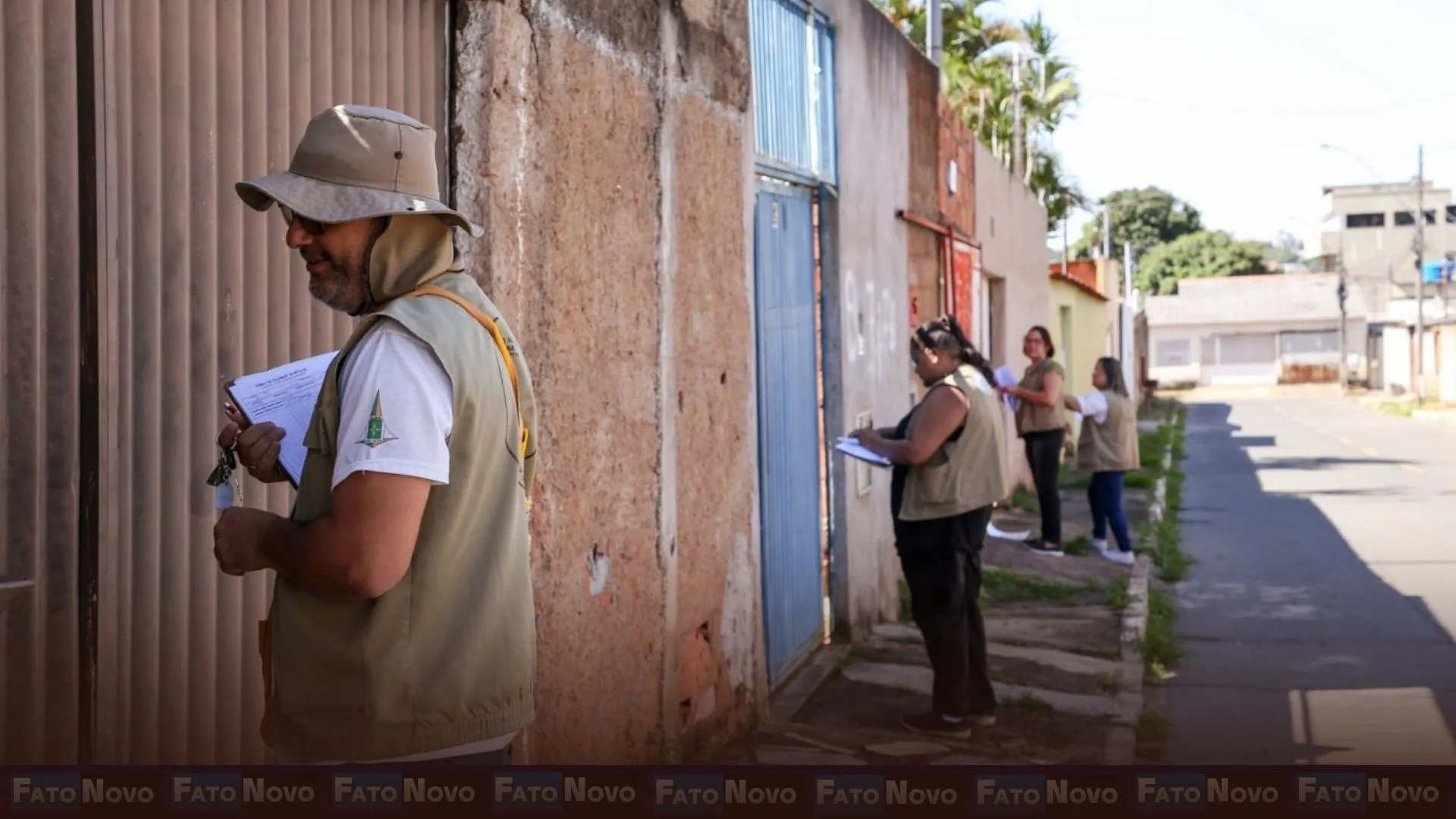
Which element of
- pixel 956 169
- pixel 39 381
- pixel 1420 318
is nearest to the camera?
pixel 39 381

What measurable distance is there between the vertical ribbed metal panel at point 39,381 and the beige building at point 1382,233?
8339 centimetres

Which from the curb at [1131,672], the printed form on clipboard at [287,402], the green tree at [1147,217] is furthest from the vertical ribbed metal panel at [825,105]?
the green tree at [1147,217]

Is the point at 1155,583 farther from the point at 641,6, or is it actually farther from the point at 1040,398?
the point at 641,6

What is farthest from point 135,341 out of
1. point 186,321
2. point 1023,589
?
point 1023,589

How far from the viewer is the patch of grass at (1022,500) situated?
51.1 feet

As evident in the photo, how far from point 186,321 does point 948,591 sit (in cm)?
379

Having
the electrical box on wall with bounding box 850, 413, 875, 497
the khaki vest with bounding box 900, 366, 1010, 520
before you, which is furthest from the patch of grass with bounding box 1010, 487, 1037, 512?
the khaki vest with bounding box 900, 366, 1010, 520

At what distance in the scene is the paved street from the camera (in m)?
6.84

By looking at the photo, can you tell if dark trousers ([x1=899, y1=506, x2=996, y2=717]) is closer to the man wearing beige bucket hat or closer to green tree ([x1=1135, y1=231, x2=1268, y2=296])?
the man wearing beige bucket hat

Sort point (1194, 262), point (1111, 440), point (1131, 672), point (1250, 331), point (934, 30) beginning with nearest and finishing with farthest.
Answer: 1. point (1131, 672)
2. point (1111, 440)
3. point (934, 30)
4. point (1250, 331)
5. point (1194, 262)

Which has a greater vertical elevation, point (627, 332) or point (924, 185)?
point (924, 185)

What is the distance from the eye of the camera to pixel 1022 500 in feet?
52.5

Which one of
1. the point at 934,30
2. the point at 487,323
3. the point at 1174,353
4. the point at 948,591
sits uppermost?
the point at 934,30

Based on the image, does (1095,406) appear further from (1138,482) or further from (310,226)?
(310,226)
